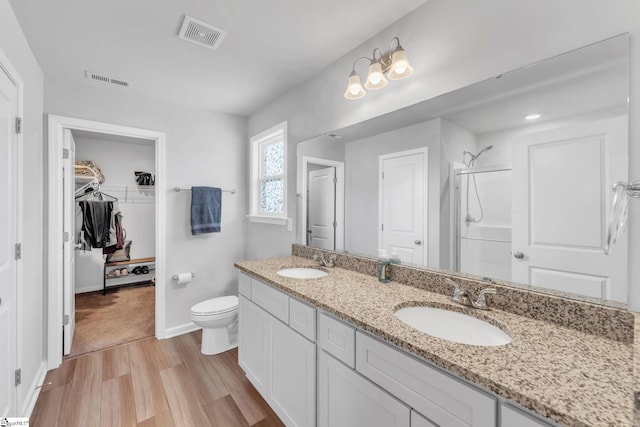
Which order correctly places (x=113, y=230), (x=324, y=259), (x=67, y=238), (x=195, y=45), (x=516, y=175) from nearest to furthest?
1. (x=516, y=175)
2. (x=195, y=45)
3. (x=324, y=259)
4. (x=67, y=238)
5. (x=113, y=230)

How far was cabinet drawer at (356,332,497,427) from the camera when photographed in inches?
28.7

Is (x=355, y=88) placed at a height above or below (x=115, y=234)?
above

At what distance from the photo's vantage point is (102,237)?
3.79 m

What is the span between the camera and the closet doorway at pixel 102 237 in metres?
2.26

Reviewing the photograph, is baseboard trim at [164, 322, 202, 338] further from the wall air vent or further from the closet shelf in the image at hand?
the closet shelf

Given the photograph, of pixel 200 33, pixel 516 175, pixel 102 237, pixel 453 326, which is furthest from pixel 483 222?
pixel 102 237

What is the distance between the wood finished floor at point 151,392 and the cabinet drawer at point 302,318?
0.73 m

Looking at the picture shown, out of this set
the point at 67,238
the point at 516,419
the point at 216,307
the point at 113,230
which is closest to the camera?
the point at 516,419

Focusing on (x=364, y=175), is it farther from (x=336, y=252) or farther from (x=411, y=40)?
(x=411, y=40)

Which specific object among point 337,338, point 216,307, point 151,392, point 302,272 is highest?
point 302,272

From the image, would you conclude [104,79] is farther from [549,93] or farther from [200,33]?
[549,93]

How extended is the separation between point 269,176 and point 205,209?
76cm

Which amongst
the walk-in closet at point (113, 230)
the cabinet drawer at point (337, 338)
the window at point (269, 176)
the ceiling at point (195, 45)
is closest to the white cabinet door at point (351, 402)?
the cabinet drawer at point (337, 338)

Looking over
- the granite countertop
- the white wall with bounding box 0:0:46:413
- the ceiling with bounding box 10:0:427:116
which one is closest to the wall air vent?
the ceiling with bounding box 10:0:427:116
